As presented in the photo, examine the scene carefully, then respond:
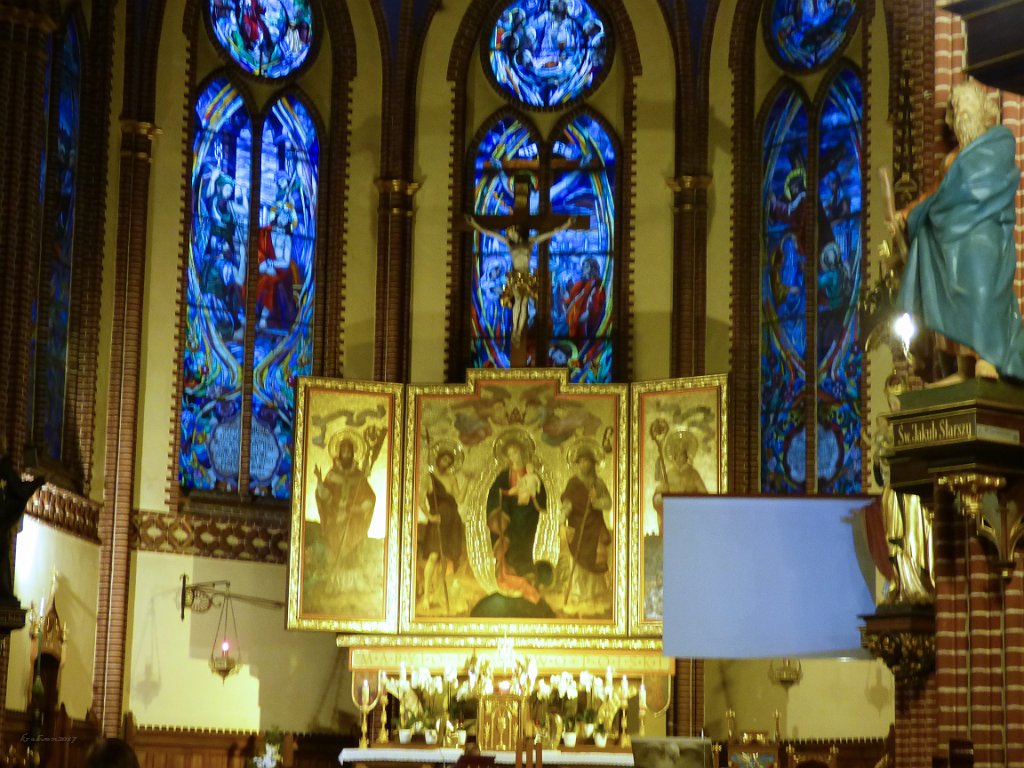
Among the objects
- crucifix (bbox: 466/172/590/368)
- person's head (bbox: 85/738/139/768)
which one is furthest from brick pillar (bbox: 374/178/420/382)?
person's head (bbox: 85/738/139/768)

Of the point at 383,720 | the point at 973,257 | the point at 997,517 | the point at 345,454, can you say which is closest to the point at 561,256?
the point at 345,454

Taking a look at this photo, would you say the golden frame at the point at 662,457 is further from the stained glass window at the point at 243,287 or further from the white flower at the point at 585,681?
the stained glass window at the point at 243,287

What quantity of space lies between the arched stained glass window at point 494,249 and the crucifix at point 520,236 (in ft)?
3.50

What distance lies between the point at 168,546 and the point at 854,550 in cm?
935

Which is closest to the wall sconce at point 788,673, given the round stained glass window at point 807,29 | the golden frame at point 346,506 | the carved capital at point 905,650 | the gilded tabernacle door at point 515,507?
the gilded tabernacle door at point 515,507

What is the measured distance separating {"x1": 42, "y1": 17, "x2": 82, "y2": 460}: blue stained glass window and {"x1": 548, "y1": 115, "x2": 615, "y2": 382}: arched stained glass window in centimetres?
605

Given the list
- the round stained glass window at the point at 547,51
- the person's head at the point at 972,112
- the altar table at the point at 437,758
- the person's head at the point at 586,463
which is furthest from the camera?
the round stained glass window at the point at 547,51

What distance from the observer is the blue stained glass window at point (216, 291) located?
22.5 metres

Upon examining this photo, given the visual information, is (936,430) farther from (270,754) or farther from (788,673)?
(270,754)

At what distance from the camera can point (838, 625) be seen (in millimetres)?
14773

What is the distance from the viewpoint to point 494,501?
855 inches

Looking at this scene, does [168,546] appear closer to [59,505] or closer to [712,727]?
[59,505]

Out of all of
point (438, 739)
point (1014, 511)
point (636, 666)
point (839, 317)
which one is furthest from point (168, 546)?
point (1014, 511)

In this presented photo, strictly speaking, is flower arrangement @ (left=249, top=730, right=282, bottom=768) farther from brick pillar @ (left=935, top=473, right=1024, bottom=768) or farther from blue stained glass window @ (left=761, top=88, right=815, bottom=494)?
brick pillar @ (left=935, top=473, right=1024, bottom=768)
